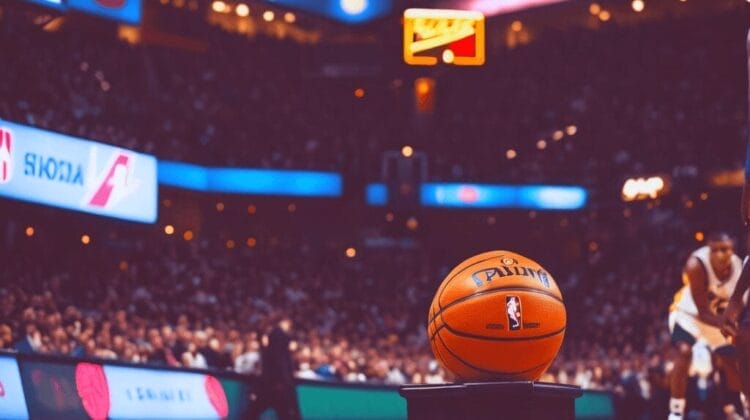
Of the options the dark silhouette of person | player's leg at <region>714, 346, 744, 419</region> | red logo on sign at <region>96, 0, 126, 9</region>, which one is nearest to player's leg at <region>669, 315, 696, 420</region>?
player's leg at <region>714, 346, 744, 419</region>

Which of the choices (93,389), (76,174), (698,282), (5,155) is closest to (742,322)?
(698,282)

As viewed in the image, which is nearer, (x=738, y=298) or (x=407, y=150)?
(x=738, y=298)

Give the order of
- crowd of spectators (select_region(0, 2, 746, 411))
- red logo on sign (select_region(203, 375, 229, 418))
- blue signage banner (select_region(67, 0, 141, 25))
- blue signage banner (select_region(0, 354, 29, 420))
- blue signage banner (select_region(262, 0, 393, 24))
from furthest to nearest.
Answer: blue signage banner (select_region(262, 0, 393, 24)) < blue signage banner (select_region(67, 0, 141, 25)) < crowd of spectators (select_region(0, 2, 746, 411)) < red logo on sign (select_region(203, 375, 229, 418)) < blue signage banner (select_region(0, 354, 29, 420))

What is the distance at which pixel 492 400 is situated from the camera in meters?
5.32

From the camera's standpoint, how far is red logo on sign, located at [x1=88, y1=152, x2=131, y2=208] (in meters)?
20.2

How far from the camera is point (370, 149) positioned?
32406 mm

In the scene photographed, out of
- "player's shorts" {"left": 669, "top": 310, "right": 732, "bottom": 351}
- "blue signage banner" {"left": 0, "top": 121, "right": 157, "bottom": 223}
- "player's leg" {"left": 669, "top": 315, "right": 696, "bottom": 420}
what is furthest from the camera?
"blue signage banner" {"left": 0, "top": 121, "right": 157, "bottom": 223}

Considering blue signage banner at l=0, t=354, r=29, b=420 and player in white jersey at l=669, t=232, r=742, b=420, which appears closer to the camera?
player in white jersey at l=669, t=232, r=742, b=420

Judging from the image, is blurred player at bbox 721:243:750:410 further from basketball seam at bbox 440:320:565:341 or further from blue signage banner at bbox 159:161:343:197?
blue signage banner at bbox 159:161:343:197

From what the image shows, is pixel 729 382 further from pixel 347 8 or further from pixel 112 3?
pixel 347 8

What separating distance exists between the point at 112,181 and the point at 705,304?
14.1 meters

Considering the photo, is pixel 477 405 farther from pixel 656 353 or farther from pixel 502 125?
pixel 502 125

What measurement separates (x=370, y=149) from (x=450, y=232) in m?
5.52

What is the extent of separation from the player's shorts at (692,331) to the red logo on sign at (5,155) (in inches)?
448
